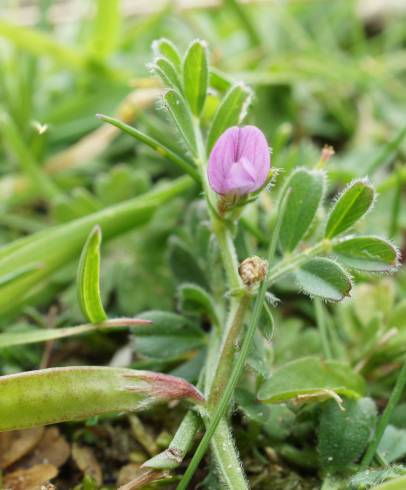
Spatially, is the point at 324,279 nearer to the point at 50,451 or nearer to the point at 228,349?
the point at 228,349

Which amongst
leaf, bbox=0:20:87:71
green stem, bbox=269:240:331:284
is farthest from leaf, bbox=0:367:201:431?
leaf, bbox=0:20:87:71

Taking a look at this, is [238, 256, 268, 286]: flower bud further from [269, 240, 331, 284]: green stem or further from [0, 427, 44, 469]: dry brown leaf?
[0, 427, 44, 469]: dry brown leaf

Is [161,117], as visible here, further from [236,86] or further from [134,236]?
[236,86]

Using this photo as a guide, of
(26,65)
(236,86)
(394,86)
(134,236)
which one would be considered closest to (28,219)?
(134,236)

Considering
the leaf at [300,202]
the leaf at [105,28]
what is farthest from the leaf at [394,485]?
the leaf at [105,28]

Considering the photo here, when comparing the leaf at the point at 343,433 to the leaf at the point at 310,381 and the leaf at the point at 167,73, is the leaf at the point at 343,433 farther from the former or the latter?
the leaf at the point at 167,73

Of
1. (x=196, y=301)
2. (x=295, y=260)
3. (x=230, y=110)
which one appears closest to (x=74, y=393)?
(x=196, y=301)
